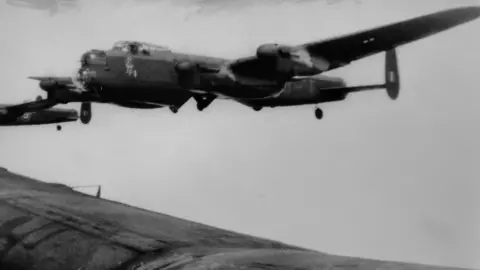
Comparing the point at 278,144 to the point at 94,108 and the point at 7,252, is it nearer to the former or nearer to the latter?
the point at 94,108

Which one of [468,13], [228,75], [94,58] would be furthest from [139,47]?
[468,13]

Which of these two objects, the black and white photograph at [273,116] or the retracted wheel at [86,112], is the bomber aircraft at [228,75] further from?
the retracted wheel at [86,112]

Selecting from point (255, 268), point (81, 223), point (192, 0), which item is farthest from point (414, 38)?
point (255, 268)

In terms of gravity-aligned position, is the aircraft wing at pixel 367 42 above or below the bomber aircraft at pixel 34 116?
above

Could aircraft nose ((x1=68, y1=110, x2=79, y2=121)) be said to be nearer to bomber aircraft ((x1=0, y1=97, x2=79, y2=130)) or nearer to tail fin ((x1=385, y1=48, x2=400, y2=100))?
bomber aircraft ((x1=0, y1=97, x2=79, y2=130))

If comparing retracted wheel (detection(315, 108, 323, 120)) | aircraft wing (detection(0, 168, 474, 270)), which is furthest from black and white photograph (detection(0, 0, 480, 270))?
aircraft wing (detection(0, 168, 474, 270))

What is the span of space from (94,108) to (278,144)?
1.97m

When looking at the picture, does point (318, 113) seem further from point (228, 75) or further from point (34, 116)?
point (34, 116)

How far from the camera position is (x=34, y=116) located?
5.92 m

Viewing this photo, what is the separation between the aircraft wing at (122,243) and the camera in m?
0.90

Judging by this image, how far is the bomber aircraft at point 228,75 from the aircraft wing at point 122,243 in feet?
6.78

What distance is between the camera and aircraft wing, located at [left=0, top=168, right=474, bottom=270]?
904 mm

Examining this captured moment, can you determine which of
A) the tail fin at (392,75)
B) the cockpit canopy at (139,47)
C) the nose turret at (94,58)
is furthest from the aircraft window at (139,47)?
the tail fin at (392,75)

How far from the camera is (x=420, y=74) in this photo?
128 inches
